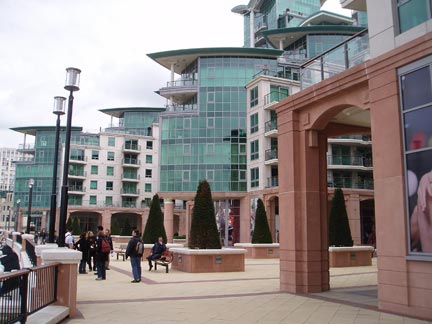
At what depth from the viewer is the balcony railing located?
146ft

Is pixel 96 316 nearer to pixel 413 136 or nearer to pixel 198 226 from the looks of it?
pixel 413 136

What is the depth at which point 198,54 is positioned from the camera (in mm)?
50438

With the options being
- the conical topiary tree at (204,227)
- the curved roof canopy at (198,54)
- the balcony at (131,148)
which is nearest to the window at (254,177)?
the curved roof canopy at (198,54)

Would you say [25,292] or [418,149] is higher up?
[418,149]

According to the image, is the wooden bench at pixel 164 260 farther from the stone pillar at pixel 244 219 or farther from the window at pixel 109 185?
the window at pixel 109 185

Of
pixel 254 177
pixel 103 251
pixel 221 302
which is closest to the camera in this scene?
pixel 221 302

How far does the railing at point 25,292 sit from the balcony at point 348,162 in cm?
→ 3820

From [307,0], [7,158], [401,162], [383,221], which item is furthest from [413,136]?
[7,158]

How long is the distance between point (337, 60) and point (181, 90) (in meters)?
40.0

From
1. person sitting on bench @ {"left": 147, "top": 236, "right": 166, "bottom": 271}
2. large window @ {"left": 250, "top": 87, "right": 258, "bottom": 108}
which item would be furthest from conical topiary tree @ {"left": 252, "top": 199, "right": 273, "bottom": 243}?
large window @ {"left": 250, "top": 87, "right": 258, "bottom": 108}

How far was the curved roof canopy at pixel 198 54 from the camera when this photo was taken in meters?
49.5

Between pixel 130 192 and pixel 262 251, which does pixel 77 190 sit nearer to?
pixel 130 192

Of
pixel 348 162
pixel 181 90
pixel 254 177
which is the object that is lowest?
pixel 254 177

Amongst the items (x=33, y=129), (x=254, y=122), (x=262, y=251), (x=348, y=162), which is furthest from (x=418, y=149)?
(x=33, y=129)
